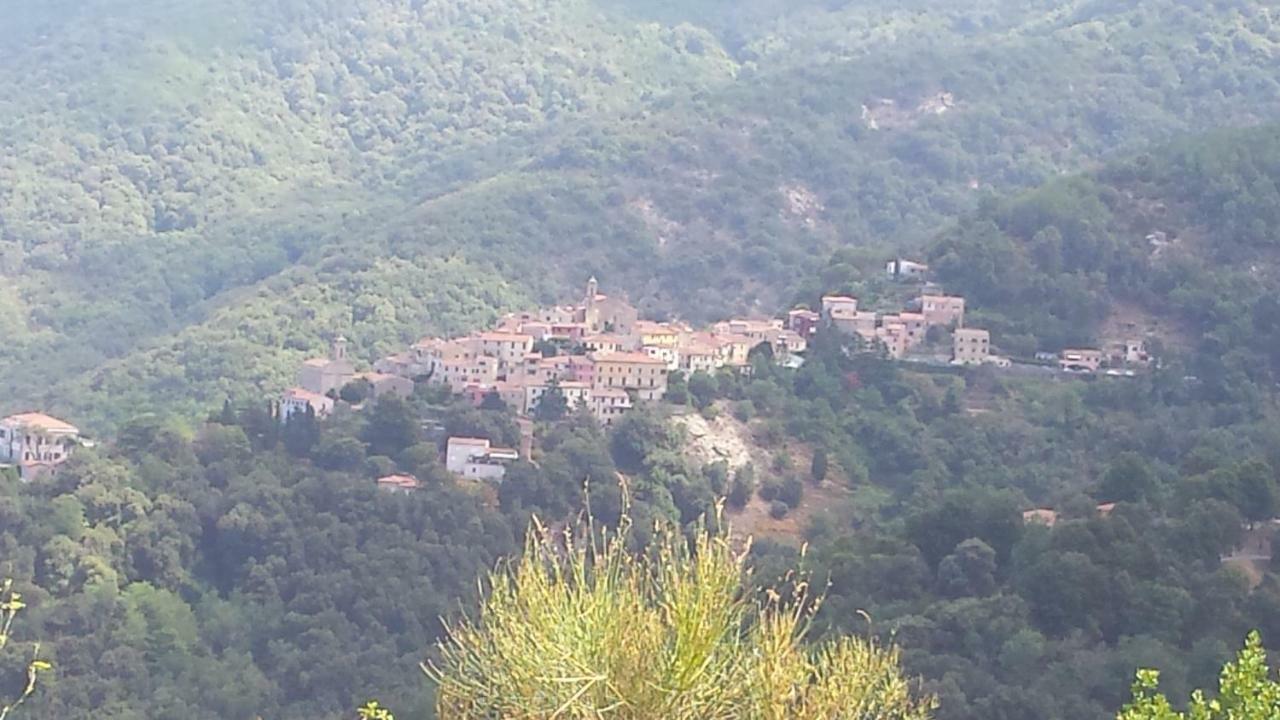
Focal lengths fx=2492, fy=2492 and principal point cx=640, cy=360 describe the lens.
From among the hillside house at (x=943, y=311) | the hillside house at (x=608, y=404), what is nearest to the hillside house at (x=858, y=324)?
the hillside house at (x=943, y=311)

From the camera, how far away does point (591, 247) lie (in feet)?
232

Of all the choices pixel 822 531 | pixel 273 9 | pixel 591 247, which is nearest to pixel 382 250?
pixel 591 247

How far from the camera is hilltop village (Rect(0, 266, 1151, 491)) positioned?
42781 millimetres

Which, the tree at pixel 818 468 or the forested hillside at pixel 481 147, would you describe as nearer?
the tree at pixel 818 468

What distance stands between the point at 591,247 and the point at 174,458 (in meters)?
31.9

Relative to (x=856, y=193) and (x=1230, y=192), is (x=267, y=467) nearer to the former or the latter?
(x=1230, y=192)

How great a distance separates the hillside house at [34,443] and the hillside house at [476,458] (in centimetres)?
680

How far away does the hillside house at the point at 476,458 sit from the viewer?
3981 cm

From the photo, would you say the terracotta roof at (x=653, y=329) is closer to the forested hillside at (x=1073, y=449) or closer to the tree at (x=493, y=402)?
the forested hillside at (x=1073, y=449)

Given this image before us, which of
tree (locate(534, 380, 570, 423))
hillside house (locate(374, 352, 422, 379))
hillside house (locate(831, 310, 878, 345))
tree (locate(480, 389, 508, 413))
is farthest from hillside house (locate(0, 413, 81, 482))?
hillside house (locate(831, 310, 878, 345))

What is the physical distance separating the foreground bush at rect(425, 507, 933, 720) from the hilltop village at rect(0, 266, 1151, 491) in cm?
2830

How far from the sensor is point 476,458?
40.1 m

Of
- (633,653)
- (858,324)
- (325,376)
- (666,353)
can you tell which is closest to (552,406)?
(666,353)

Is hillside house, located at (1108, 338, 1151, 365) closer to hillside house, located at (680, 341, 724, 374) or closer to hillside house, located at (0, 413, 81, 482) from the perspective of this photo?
hillside house, located at (680, 341, 724, 374)
